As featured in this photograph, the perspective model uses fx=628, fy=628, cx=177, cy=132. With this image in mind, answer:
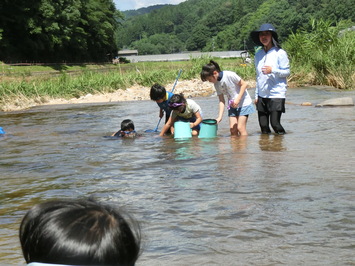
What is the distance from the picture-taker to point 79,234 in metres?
1.34

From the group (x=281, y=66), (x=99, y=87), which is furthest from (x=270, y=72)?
(x=99, y=87)

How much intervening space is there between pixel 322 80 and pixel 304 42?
162cm

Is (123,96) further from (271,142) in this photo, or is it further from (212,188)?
(212,188)

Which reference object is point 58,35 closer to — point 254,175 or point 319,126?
point 319,126

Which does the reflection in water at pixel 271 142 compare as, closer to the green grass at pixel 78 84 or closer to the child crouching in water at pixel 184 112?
the child crouching in water at pixel 184 112

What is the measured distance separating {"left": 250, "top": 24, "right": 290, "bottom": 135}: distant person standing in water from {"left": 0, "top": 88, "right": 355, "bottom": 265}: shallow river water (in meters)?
0.48

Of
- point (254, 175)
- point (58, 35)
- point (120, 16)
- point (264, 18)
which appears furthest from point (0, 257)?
point (264, 18)

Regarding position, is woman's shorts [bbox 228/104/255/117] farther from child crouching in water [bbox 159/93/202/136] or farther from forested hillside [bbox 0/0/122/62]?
forested hillside [bbox 0/0/122/62]

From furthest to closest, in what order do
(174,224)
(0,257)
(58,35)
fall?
(58,35) < (174,224) < (0,257)

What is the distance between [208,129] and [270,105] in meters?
1.08

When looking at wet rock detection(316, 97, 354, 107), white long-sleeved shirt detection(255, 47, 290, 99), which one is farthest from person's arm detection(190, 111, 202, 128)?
wet rock detection(316, 97, 354, 107)

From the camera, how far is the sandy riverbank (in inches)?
770

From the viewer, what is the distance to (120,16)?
8325cm

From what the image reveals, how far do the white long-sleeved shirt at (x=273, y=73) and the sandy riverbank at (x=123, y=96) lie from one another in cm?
1200
